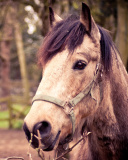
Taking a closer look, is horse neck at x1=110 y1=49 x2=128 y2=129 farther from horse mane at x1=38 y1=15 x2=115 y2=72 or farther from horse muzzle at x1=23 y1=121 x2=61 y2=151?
horse muzzle at x1=23 y1=121 x2=61 y2=151

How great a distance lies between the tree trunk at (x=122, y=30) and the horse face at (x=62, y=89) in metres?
3.58

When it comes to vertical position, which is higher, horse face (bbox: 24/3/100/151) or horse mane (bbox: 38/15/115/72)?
horse mane (bbox: 38/15/115/72)

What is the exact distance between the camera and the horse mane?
259 cm

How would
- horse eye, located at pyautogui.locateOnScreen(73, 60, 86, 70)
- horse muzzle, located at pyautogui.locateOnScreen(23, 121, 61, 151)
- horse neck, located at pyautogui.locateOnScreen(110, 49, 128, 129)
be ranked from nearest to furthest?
horse muzzle, located at pyautogui.locateOnScreen(23, 121, 61, 151) < horse eye, located at pyautogui.locateOnScreen(73, 60, 86, 70) < horse neck, located at pyautogui.locateOnScreen(110, 49, 128, 129)

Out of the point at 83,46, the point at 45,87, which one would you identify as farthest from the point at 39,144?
the point at 83,46

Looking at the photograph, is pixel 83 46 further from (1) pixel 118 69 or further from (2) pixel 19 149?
(2) pixel 19 149

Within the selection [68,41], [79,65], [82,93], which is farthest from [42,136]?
[68,41]

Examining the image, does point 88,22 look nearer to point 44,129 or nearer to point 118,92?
point 118,92

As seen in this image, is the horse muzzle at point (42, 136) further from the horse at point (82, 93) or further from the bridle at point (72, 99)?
the bridle at point (72, 99)

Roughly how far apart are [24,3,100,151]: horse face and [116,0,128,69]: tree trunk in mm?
3585

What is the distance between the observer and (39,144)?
2.26 metres

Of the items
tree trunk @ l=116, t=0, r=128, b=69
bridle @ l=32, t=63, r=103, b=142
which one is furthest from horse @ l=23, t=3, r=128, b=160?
tree trunk @ l=116, t=0, r=128, b=69

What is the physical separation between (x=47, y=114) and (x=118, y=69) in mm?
1080

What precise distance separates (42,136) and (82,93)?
2.03 feet
